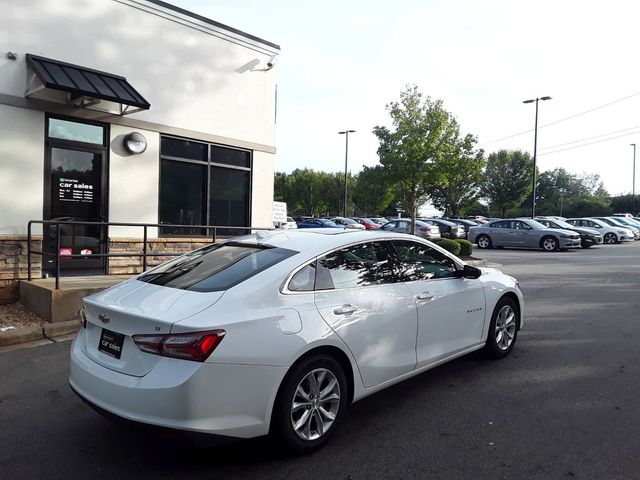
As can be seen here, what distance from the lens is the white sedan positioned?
292 centimetres

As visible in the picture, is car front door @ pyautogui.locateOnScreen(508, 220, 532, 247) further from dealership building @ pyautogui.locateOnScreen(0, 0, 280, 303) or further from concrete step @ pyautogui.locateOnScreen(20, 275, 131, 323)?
concrete step @ pyautogui.locateOnScreen(20, 275, 131, 323)

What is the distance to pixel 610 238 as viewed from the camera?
29.2 metres

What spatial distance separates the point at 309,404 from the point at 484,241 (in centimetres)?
2262

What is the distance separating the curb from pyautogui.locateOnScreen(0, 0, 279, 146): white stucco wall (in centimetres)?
392

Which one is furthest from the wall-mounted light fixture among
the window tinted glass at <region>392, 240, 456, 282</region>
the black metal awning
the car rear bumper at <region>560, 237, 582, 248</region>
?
the car rear bumper at <region>560, 237, 582, 248</region>

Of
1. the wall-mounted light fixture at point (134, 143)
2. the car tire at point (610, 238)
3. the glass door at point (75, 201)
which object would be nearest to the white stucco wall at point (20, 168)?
the glass door at point (75, 201)

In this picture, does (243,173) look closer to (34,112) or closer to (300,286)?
(34,112)

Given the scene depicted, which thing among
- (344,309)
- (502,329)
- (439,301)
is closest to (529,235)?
(502,329)

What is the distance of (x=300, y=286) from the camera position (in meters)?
3.54

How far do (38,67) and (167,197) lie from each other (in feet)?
10.6

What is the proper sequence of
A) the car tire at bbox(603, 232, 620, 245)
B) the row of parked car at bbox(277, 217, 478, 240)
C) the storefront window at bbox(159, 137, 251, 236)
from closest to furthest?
the storefront window at bbox(159, 137, 251, 236) → the row of parked car at bbox(277, 217, 478, 240) → the car tire at bbox(603, 232, 620, 245)

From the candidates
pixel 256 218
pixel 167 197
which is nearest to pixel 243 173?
pixel 256 218

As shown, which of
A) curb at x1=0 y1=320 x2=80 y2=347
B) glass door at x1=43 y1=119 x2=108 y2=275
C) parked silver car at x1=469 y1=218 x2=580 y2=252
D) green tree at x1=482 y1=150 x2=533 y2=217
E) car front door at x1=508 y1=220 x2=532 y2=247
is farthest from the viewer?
green tree at x1=482 y1=150 x2=533 y2=217

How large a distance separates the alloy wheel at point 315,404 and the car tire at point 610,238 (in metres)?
30.7
